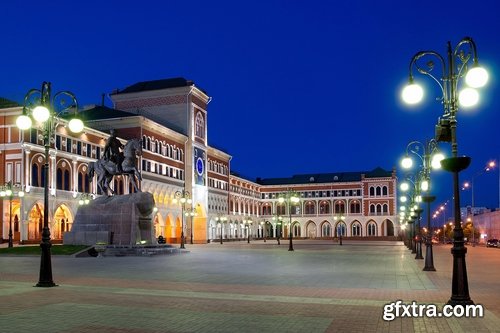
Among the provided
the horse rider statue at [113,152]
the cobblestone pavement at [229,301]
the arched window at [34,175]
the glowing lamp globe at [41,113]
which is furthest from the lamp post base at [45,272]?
the arched window at [34,175]

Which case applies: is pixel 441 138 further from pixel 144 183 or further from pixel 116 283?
pixel 144 183

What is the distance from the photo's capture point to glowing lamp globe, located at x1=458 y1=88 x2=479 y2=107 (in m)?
13.6

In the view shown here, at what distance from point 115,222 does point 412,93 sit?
30.6 meters

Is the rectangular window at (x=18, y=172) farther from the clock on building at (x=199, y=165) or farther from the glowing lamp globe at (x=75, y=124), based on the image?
the glowing lamp globe at (x=75, y=124)

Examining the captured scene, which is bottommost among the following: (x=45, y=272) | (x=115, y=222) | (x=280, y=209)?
(x=45, y=272)

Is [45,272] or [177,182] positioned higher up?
[177,182]

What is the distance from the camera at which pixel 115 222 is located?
4109cm

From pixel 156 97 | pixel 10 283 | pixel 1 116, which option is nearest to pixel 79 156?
pixel 1 116

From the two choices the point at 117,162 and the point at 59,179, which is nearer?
the point at 117,162

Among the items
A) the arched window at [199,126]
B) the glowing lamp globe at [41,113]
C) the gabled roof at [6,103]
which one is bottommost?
the glowing lamp globe at [41,113]

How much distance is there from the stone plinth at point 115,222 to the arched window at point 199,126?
6145cm

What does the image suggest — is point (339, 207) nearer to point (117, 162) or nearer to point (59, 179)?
point (59, 179)

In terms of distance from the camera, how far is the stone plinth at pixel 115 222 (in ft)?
133

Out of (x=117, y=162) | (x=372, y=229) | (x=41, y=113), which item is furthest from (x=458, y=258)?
(x=372, y=229)
